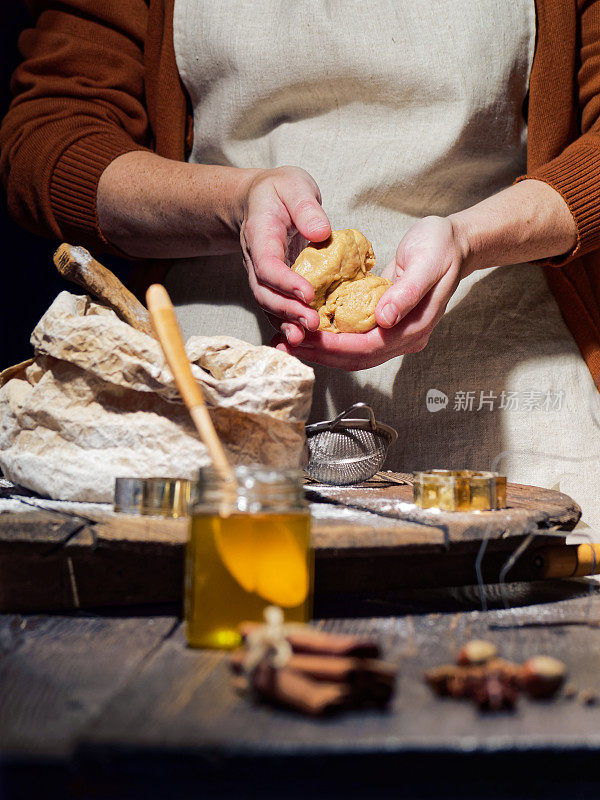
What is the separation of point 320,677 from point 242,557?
0.15 metres

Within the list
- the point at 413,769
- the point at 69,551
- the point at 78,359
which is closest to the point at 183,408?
the point at 78,359

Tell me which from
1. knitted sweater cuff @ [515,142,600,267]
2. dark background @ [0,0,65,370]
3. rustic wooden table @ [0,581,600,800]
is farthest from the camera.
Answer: dark background @ [0,0,65,370]

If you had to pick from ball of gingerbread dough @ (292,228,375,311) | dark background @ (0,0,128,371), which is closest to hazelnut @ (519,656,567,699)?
ball of gingerbread dough @ (292,228,375,311)

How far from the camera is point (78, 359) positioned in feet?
3.42

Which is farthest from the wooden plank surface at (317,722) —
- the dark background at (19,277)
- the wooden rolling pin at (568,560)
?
the dark background at (19,277)

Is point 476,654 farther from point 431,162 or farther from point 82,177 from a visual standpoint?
point 82,177

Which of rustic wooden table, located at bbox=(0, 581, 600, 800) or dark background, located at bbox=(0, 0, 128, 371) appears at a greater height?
dark background, located at bbox=(0, 0, 128, 371)

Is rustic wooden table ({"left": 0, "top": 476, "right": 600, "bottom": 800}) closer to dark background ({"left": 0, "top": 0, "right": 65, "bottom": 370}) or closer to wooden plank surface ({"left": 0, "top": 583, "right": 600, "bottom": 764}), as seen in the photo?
wooden plank surface ({"left": 0, "top": 583, "right": 600, "bottom": 764})

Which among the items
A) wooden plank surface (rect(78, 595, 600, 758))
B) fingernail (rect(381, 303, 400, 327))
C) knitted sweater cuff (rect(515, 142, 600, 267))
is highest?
knitted sweater cuff (rect(515, 142, 600, 267))

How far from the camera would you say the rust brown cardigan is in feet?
5.23

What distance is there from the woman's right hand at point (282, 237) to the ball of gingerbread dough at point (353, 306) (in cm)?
8

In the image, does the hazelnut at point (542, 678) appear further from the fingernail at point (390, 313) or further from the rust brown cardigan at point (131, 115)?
the rust brown cardigan at point (131, 115)

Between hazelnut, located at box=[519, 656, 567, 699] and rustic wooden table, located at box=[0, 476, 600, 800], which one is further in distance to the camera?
hazelnut, located at box=[519, 656, 567, 699]

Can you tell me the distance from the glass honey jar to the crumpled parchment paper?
302mm
